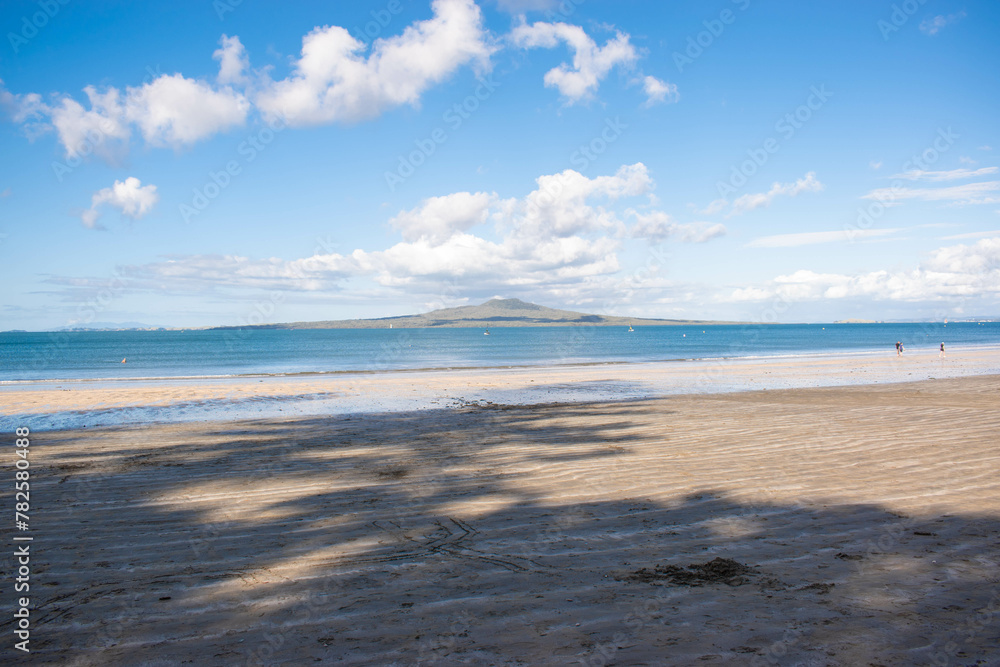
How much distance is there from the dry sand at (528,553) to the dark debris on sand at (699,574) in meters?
0.02

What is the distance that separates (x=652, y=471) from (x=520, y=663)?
17.7ft

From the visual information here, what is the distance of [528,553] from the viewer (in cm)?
520

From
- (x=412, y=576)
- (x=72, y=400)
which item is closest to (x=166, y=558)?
(x=412, y=576)

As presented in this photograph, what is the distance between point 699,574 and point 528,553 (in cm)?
147

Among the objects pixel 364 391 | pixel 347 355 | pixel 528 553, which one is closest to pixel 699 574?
pixel 528 553

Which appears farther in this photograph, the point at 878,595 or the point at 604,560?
the point at 604,560

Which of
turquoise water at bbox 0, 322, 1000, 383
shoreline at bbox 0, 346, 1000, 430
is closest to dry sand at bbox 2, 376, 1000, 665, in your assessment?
shoreline at bbox 0, 346, 1000, 430

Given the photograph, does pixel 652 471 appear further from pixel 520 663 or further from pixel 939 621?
pixel 520 663

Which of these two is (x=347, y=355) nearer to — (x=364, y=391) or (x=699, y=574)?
(x=364, y=391)

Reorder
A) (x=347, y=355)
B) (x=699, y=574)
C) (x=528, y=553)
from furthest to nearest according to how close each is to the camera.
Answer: (x=347, y=355)
(x=528, y=553)
(x=699, y=574)

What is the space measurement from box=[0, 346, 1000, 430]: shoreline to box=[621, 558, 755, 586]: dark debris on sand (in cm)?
1358

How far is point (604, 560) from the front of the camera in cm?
499

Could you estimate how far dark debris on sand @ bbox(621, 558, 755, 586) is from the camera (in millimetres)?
4516

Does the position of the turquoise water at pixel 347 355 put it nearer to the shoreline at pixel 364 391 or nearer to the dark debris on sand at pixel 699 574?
the shoreline at pixel 364 391
